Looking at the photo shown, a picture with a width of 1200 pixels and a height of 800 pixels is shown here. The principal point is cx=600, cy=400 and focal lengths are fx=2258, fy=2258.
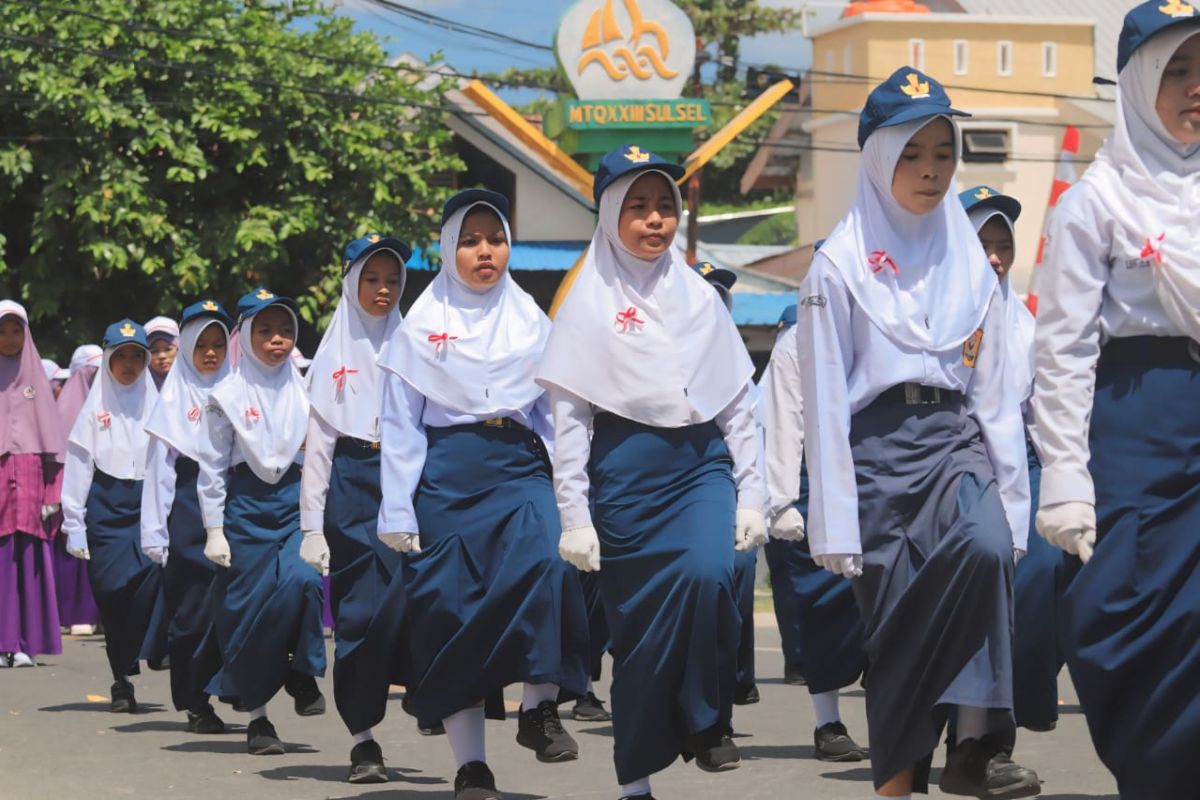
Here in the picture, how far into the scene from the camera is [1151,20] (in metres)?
5.84

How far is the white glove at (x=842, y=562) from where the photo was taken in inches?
262

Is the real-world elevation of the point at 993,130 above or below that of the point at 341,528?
above

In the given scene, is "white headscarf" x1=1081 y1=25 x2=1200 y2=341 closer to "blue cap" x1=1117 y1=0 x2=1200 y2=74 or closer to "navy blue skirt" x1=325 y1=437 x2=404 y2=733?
"blue cap" x1=1117 y1=0 x2=1200 y2=74

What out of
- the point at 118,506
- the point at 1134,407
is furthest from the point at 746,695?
the point at 1134,407

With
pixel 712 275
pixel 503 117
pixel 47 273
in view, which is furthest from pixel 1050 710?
pixel 503 117

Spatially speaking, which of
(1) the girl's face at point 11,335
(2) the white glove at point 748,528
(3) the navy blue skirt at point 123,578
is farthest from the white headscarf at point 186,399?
(2) the white glove at point 748,528

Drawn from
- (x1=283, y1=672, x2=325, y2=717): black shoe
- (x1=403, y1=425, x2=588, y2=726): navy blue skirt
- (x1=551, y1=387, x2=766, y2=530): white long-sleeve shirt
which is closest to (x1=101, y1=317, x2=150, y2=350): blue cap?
(x1=283, y1=672, x2=325, y2=717): black shoe

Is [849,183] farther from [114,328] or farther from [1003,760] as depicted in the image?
[1003,760]

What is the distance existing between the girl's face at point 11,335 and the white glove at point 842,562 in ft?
32.3

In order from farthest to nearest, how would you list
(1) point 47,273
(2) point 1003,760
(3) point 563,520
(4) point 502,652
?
(1) point 47,273
(4) point 502,652
(3) point 563,520
(2) point 1003,760

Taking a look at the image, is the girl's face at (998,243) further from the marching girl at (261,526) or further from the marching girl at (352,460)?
the marching girl at (261,526)

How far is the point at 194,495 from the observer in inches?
474

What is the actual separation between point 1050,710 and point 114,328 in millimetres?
7330

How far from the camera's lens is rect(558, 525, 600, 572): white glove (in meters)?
7.70
